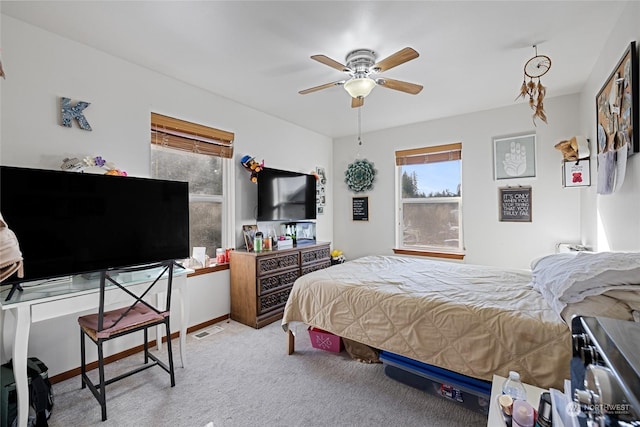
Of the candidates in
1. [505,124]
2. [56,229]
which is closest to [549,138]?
[505,124]

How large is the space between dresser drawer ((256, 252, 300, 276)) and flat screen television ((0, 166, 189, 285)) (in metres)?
0.95

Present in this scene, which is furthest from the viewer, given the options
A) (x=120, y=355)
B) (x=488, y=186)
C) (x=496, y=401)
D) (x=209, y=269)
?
(x=488, y=186)

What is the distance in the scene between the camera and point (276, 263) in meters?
3.33

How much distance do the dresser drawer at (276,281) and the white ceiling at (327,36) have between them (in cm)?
205

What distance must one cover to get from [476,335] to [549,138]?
2881 mm

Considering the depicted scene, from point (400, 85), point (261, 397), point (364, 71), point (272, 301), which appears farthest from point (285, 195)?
point (261, 397)

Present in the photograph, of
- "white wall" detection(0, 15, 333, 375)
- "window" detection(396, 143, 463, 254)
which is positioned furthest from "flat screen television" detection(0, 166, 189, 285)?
"window" detection(396, 143, 463, 254)

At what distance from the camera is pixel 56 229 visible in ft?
5.85

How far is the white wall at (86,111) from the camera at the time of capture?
6.44ft

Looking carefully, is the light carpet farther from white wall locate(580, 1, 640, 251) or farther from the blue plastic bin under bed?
white wall locate(580, 1, 640, 251)

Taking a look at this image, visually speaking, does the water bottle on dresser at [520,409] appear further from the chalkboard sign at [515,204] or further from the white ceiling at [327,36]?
the chalkboard sign at [515,204]

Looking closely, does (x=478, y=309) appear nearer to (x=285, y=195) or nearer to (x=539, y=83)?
(x=539, y=83)

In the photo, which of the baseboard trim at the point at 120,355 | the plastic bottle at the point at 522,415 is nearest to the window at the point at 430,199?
the baseboard trim at the point at 120,355

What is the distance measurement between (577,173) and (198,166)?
3837mm
